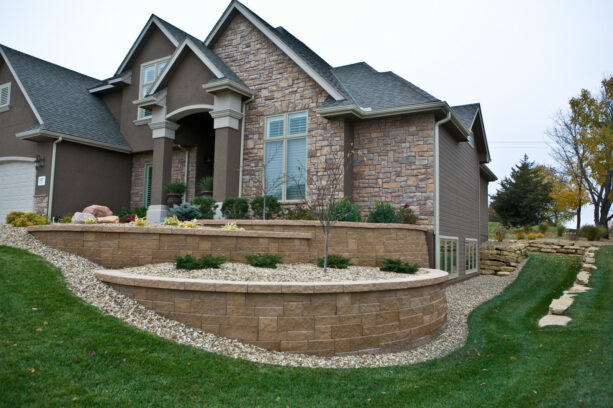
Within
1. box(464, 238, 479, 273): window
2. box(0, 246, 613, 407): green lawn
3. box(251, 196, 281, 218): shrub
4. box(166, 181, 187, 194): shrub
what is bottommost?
box(0, 246, 613, 407): green lawn

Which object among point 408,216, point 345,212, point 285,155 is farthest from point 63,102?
point 408,216

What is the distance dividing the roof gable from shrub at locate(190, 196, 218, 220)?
12.9ft

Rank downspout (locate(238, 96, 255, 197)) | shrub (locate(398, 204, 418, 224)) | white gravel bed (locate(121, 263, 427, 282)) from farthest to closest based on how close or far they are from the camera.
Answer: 1. downspout (locate(238, 96, 255, 197))
2. shrub (locate(398, 204, 418, 224))
3. white gravel bed (locate(121, 263, 427, 282))

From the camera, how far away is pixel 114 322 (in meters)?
4.59

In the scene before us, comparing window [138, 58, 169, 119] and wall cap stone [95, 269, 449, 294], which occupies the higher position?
window [138, 58, 169, 119]

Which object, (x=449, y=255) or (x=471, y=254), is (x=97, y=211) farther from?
(x=471, y=254)

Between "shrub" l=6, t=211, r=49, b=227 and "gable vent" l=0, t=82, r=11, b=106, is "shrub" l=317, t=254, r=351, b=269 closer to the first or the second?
"shrub" l=6, t=211, r=49, b=227

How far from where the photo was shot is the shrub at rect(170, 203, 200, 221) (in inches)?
401

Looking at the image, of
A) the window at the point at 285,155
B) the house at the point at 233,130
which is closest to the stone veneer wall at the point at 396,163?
the house at the point at 233,130

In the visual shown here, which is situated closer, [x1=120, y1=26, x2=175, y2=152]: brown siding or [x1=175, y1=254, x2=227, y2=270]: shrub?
[x1=175, y1=254, x2=227, y2=270]: shrub

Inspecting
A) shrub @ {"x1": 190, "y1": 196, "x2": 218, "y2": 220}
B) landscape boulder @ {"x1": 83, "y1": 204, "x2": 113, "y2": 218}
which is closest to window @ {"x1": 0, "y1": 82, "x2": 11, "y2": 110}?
landscape boulder @ {"x1": 83, "y1": 204, "x2": 113, "y2": 218}

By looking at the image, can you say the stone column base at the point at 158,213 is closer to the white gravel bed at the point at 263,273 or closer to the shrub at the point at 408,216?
the white gravel bed at the point at 263,273

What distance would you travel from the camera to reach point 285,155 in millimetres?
11344

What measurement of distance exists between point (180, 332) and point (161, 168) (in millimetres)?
8563
